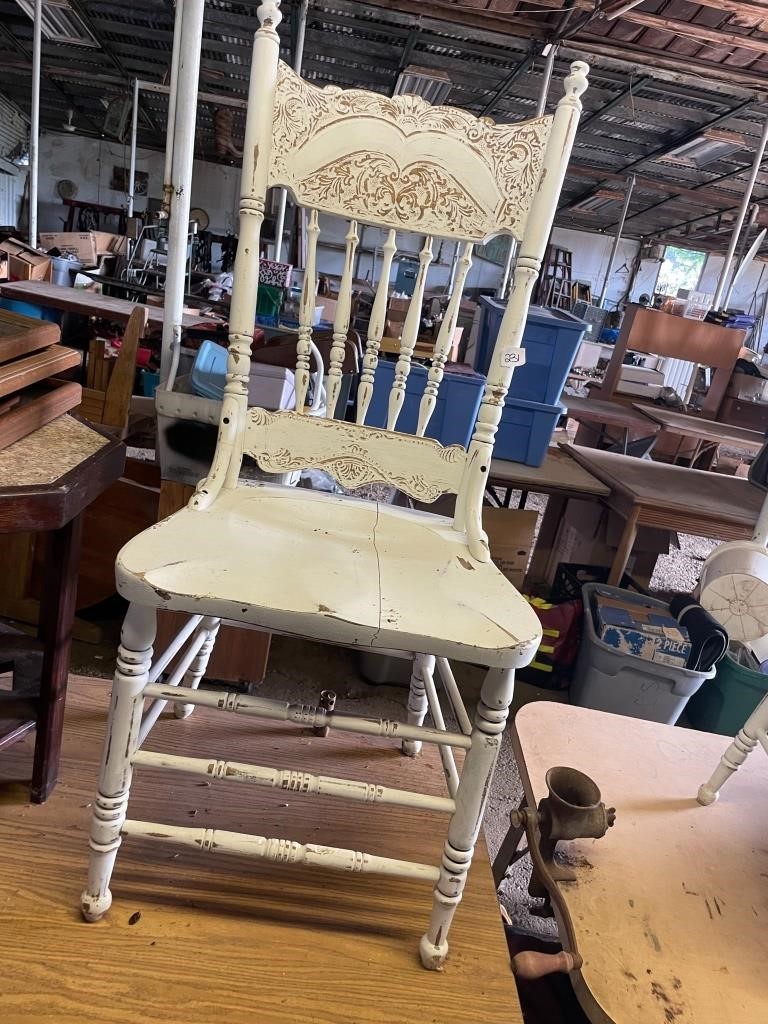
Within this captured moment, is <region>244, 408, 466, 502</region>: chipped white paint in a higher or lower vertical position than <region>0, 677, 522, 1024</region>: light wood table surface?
higher

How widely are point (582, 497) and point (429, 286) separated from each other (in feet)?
30.3

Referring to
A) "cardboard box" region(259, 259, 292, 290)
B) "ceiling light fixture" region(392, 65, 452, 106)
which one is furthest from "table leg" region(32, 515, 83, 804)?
"ceiling light fixture" region(392, 65, 452, 106)

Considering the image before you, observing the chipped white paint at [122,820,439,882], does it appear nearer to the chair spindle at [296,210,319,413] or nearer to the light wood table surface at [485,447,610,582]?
the chair spindle at [296,210,319,413]

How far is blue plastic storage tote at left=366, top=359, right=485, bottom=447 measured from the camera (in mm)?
2361

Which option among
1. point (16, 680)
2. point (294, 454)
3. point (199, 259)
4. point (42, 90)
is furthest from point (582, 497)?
point (42, 90)

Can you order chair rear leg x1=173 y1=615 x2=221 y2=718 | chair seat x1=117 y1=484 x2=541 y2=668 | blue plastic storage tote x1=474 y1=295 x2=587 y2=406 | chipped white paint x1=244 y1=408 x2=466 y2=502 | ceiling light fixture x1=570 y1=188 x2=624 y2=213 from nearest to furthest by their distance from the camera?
chair seat x1=117 y1=484 x2=541 y2=668
chipped white paint x1=244 y1=408 x2=466 y2=502
chair rear leg x1=173 y1=615 x2=221 y2=718
blue plastic storage tote x1=474 y1=295 x2=587 y2=406
ceiling light fixture x1=570 y1=188 x2=624 y2=213

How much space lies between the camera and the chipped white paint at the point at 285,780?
0.81 meters

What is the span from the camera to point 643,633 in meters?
1.97

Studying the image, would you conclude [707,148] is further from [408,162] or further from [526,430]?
[408,162]

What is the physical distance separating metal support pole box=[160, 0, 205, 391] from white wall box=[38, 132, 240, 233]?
33.1ft

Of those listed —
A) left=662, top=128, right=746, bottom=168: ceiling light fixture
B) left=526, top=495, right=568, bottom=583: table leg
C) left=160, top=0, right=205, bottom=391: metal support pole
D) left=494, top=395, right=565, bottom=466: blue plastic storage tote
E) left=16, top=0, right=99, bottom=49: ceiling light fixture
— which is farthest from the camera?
left=662, top=128, right=746, bottom=168: ceiling light fixture

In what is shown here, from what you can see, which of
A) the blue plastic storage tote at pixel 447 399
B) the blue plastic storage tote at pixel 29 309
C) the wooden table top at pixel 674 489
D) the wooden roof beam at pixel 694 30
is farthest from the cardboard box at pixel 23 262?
the wooden roof beam at pixel 694 30

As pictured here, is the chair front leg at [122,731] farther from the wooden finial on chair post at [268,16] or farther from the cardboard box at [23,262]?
the cardboard box at [23,262]

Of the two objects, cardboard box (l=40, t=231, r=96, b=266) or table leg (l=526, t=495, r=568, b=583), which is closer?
table leg (l=526, t=495, r=568, b=583)
